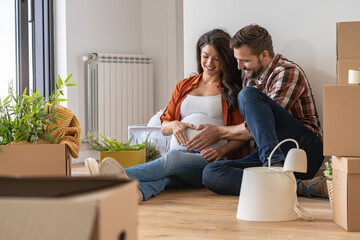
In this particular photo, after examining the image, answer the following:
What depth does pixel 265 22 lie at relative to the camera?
2.98 metres

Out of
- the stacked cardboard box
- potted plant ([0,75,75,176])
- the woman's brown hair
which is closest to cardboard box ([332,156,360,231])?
the stacked cardboard box

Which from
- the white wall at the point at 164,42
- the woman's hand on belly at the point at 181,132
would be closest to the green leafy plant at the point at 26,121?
the woman's hand on belly at the point at 181,132

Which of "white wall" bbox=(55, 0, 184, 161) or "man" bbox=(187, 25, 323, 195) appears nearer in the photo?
"man" bbox=(187, 25, 323, 195)

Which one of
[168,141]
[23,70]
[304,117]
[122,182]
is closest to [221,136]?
[304,117]

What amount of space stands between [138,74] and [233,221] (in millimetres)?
3255

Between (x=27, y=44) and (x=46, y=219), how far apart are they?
4.17 meters

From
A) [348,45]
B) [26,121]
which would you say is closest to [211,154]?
[348,45]

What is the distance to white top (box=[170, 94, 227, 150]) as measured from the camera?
9.07ft

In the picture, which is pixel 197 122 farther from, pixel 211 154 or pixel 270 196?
pixel 270 196

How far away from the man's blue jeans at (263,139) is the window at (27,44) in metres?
2.52

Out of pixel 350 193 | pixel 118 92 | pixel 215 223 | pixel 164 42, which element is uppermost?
pixel 164 42

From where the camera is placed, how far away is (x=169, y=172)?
255cm

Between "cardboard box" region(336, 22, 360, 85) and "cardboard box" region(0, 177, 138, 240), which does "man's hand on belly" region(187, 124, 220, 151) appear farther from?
"cardboard box" region(0, 177, 138, 240)

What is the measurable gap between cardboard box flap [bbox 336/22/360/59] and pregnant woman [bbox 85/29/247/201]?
61 centimetres
